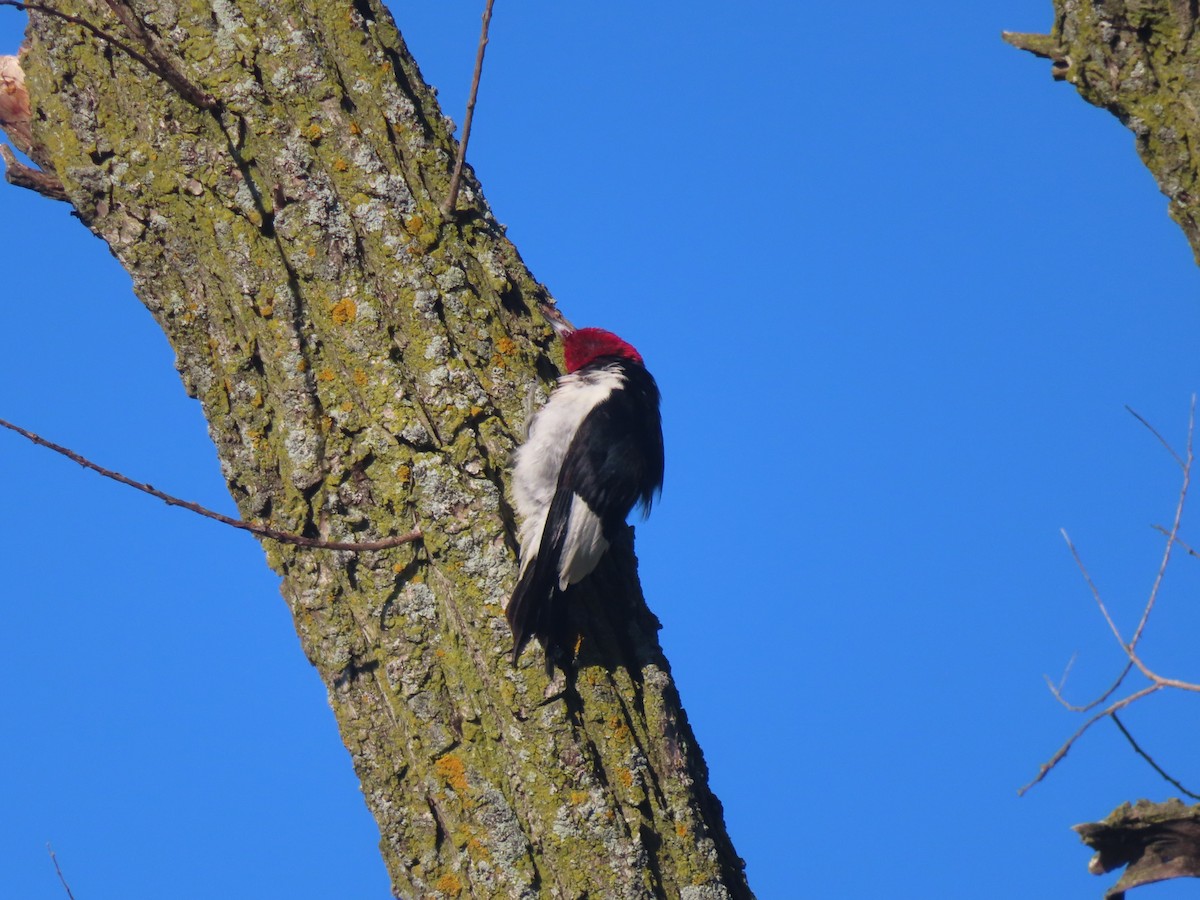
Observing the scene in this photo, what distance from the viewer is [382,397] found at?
8.22 ft

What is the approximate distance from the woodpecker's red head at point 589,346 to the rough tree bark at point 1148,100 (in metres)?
1.62

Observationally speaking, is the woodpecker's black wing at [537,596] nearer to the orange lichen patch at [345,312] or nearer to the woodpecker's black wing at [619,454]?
the woodpecker's black wing at [619,454]

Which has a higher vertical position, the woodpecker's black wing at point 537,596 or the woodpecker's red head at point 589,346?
the woodpecker's red head at point 589,346

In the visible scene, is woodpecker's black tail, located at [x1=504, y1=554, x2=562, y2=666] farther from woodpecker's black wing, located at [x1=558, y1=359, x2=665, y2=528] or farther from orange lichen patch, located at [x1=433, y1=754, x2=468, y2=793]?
woodpecker's black wing, located at [x1=558, y1=359, x2=665, y2=528]

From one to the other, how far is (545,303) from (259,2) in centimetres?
95

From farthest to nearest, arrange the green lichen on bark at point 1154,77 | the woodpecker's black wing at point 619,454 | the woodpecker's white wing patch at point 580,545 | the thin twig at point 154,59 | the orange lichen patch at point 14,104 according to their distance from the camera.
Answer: the orange lichen patch at point 14,104 < the woodpecker's black wing at point 619,454 < the woodpecker's white wing patch at point 580,545 < the thin twig at point 154,59 < the green lichen on bark at point 1154,77

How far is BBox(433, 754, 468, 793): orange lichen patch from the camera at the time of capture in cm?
230

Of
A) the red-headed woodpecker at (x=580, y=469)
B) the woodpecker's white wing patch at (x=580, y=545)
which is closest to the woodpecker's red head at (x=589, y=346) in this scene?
the red-headed woodpecker at (x=580, y=469)

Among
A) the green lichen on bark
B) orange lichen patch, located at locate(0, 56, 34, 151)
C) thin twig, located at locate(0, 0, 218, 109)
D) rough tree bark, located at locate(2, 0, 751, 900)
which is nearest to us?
the green lichen on bark

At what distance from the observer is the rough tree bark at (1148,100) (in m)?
1.67

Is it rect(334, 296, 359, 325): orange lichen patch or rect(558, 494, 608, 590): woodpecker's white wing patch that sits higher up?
rect(334, 296, 359, 325): orange lichen patch

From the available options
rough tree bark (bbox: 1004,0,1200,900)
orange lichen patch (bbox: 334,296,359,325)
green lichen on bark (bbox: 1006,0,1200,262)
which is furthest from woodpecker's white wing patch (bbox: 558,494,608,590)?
A: green lichen on bark (bbox: 1006,0,1200,262)

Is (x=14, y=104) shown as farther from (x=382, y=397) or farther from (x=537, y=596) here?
(x=537, y=596)

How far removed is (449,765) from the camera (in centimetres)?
231
